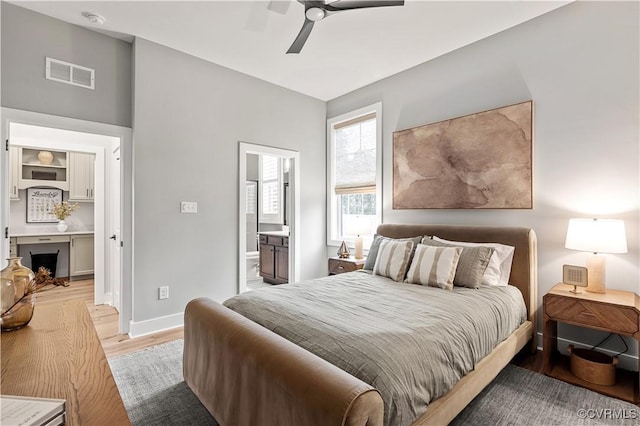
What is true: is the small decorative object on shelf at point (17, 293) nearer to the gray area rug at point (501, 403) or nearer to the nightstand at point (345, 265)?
the gray area rug at point (501, 403)

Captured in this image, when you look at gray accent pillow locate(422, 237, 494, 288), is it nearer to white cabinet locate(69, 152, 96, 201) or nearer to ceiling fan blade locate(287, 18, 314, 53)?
ceiling fan blade locate(287, 18, 314, 53)

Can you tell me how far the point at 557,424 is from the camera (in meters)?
1.82

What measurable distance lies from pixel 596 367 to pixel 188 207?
387 cm

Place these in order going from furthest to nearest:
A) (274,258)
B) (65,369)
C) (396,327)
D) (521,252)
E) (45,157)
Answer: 1. (45,157)
2. (274,258)
3. (521,252)
4. (396,327)
5. (65,369)

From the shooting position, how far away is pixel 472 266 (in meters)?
2.61

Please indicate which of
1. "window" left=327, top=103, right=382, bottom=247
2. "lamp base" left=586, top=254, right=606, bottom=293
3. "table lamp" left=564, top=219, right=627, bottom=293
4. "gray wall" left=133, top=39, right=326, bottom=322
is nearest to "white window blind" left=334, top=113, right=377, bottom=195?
"window" left=327, top=103, right=382, bottom=247

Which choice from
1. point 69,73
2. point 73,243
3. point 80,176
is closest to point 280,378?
point 69,73

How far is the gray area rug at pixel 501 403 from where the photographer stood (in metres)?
1.86

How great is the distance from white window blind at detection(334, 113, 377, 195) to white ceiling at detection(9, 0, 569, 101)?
0.83 meters

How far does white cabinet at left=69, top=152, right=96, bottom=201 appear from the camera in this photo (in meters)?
5.50

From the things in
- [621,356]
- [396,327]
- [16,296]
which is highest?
[16,296]

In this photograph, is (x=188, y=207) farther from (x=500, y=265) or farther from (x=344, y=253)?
(x=500, y=265)

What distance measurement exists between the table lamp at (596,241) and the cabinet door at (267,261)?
13.0 feet

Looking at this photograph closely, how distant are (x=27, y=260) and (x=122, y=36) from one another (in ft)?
14.2
